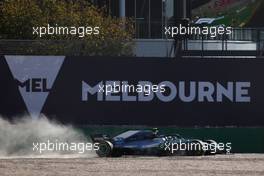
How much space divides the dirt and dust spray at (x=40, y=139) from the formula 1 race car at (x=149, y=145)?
1.37 feet

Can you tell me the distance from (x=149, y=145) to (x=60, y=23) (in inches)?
310

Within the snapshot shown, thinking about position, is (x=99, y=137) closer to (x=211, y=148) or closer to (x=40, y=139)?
(x=40, y=139)

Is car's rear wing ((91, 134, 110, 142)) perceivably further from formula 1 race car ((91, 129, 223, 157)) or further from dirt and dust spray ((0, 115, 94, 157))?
dirt and dust spray ((0, 115, 94, 157))

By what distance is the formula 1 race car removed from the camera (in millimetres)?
16484

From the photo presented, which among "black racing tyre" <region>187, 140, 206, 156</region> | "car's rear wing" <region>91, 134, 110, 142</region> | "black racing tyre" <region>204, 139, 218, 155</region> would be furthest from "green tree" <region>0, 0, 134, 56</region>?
"black racing tyre" <region>204, 139, 218, 155</region>

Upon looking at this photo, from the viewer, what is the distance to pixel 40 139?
1664cm

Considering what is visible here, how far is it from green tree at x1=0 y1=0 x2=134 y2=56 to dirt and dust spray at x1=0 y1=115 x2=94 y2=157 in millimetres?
1914

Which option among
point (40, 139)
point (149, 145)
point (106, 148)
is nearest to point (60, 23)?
point (40, 139)

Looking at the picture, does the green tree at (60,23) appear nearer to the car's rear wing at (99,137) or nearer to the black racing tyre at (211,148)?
the car's rear wing at (99,137)

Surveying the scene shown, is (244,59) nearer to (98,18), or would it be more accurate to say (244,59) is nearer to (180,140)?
(180,140)

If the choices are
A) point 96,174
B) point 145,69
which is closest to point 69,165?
point 96,174

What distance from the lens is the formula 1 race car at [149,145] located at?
16.5 meters

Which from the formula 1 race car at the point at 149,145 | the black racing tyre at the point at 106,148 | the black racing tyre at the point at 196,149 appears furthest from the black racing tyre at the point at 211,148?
the black racing tyre at the point at 106,148

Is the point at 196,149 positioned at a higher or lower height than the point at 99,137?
lower
